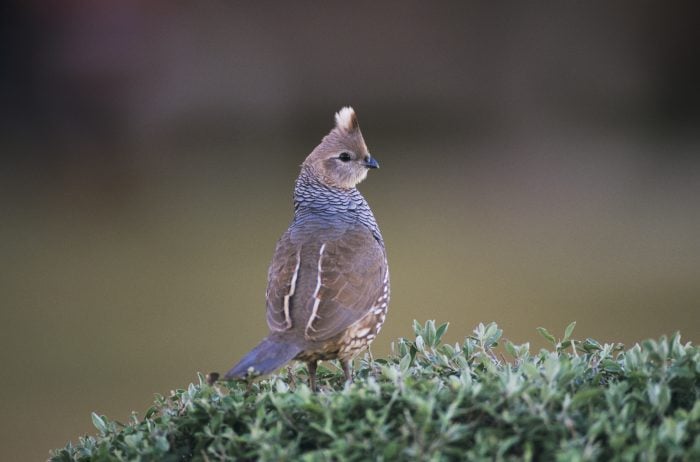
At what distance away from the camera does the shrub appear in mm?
2072

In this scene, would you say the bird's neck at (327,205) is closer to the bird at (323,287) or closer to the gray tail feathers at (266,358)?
the bird at (323,287)

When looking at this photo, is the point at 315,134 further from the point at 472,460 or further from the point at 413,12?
the point at 472,460

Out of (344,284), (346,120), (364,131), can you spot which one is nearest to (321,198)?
(346,120)

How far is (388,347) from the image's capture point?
236 inches

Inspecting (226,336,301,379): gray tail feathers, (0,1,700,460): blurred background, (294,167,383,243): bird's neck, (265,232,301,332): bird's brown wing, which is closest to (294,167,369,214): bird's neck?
(294,167,383,243): bird's neck

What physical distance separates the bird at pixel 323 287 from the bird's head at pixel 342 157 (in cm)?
6

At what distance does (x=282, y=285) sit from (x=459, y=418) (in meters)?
1.03

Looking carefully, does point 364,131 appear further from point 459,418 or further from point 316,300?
point 459,418

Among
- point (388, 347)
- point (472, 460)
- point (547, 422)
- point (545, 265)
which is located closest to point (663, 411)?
point (547, 422)

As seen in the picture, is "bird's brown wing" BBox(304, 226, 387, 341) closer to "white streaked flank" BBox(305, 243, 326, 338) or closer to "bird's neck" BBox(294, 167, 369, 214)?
"white streaked flank" BBox(305, 243, 326, 338)

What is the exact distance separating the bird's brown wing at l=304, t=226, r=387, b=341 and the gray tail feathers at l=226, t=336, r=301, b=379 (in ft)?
0.30

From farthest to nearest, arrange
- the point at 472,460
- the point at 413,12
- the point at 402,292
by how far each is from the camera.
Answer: the point at 413,12, the point at 402,292, the point at 472,460

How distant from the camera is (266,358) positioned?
2809mm

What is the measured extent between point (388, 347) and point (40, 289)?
7.65 ft
